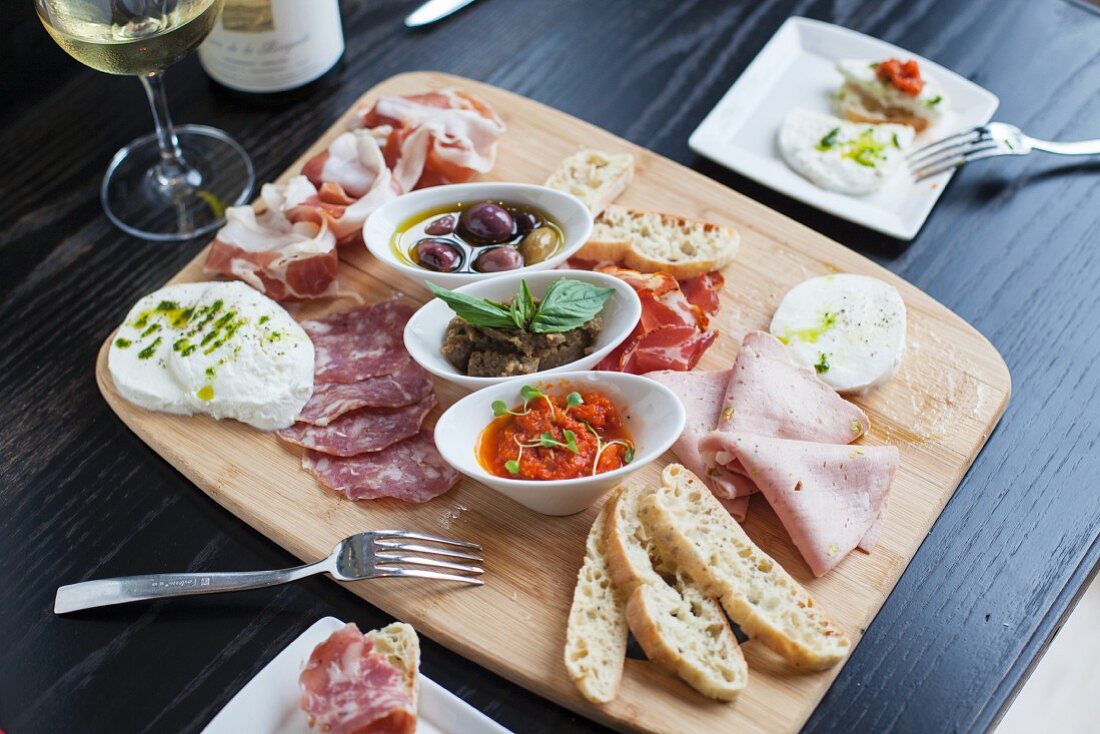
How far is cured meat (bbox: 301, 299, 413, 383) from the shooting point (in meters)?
2.77

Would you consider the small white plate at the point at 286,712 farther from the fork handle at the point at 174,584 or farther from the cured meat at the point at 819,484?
the cured meat at the point at 819,484

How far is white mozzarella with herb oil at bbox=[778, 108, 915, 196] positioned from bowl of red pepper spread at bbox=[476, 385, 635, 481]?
119 cm

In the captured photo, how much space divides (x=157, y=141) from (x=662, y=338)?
185 cm

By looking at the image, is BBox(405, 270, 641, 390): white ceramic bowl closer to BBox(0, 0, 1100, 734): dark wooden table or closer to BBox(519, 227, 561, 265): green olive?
BBox(519, 227, 561, 265): green olive

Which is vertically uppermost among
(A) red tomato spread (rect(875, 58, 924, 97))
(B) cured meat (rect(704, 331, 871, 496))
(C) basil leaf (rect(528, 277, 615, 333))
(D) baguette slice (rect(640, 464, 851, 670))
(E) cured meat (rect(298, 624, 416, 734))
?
(A) red tomato spread (rect(875, 58, 924, 97))

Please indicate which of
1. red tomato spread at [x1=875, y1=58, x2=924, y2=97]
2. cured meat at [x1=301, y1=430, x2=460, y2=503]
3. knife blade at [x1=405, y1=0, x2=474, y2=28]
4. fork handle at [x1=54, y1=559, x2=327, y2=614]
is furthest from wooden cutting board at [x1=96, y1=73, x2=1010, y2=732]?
knife blade at [x1=405, y1=0, x2=474, y2=28]

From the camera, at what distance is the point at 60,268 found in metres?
3.13

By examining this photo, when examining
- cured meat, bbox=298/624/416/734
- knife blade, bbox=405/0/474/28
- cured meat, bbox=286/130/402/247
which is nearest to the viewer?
cured meat, bbox=298/624/416/734

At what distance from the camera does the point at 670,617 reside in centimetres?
227

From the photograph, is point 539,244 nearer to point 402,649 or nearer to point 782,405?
point 782,405

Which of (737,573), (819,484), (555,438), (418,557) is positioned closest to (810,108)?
(819,484)

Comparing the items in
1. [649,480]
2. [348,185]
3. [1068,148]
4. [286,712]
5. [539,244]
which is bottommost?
[286,712]

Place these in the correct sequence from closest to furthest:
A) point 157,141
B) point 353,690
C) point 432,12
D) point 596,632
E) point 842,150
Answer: point 353,690 < point 596,632 < point 842,150 < point 157,141 < point 432,12

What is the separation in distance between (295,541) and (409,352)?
20.9 inches
